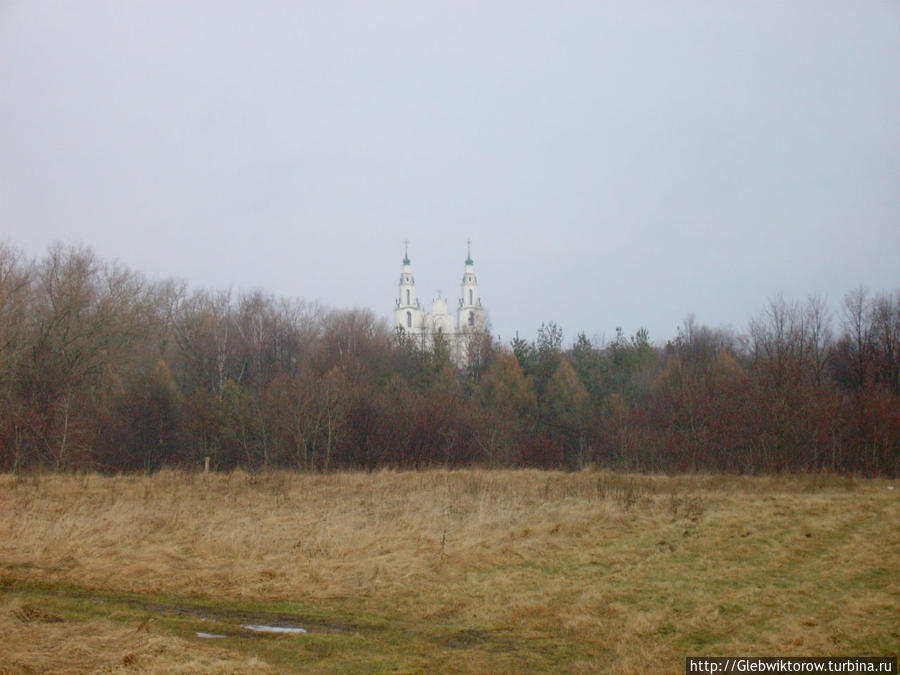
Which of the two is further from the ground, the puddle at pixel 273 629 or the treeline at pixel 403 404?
the treeline at pixel 403 404

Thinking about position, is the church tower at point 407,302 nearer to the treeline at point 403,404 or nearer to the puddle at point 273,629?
the treeline at point 403,404

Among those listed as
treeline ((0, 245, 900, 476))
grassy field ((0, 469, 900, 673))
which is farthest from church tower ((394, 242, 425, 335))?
grassy field ((0, 469, 900, 673))

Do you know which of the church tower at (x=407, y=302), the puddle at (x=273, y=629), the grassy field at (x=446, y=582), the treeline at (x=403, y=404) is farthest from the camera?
the church tower at (x=407, y=302)

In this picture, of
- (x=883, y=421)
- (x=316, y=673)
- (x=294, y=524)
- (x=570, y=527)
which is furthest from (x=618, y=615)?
(x=883, y=421)

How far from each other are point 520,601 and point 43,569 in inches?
278

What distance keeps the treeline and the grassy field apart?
37.2ft

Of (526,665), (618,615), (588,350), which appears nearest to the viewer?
(526,665)

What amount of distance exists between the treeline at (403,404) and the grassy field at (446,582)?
1134 cm

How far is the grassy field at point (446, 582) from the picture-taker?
273 inches

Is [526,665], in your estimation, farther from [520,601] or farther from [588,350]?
[588,350]

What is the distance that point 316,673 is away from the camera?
645 centimetres

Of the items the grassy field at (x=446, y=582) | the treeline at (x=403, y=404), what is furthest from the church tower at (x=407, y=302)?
the grassy field at (x=446, y=582)

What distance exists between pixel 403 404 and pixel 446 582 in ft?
77.9

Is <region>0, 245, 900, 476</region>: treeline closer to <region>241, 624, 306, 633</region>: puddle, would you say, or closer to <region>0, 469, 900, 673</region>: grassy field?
<region>0, 469, 900, 673</region>: grassy field
